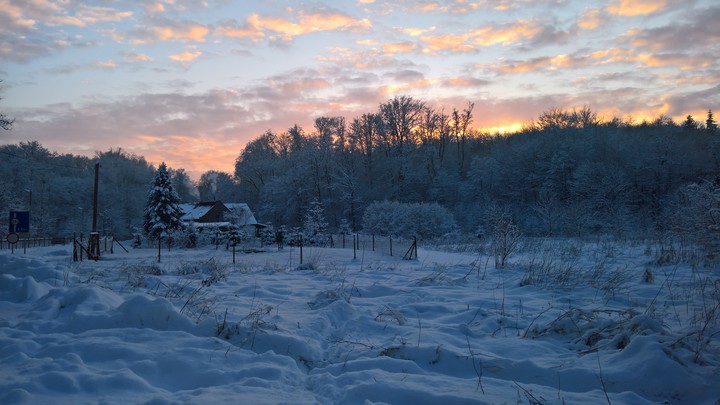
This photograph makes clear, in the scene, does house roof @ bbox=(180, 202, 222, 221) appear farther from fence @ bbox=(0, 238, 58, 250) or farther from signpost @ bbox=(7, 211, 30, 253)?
signpost @ bbox=(7, 211, 30, 253)

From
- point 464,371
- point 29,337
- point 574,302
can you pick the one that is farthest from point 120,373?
point 574,302

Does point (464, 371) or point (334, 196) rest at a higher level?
point (334, 196)

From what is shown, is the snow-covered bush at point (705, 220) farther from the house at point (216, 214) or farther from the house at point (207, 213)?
the house at point (207, 213)

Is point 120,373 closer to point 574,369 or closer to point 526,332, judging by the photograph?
point 574,369

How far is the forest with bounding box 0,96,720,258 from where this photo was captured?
43375 mm

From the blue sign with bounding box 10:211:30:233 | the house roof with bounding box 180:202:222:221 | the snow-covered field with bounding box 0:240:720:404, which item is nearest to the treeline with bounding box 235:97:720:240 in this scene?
the house roof with bounding box 180:202:222:221

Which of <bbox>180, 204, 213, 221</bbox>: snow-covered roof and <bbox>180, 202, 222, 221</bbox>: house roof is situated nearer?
<bbox>180, 204, 213, 221</bbox>: snow-covered roof

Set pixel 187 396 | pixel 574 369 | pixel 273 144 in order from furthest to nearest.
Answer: pixel 273 144 < pixel 574 369 < pixel 187 396

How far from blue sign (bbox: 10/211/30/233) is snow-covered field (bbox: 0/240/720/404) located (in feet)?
63.3

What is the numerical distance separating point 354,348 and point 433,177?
53.1 metres

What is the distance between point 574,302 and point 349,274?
5.95 m

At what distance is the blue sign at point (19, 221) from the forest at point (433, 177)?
18.8m

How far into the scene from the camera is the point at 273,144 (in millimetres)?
72750

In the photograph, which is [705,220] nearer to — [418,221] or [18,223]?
[18,223]
